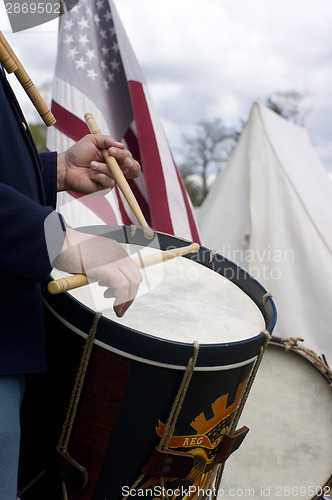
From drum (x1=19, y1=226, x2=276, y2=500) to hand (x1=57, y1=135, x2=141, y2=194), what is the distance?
295 mm

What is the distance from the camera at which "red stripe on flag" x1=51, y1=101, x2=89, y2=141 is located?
2.12 metres

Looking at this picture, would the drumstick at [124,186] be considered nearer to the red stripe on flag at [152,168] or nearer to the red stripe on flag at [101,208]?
the red stripe on flag at [101,208]

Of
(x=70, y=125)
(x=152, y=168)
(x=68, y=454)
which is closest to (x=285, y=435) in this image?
(x=68, y=454)

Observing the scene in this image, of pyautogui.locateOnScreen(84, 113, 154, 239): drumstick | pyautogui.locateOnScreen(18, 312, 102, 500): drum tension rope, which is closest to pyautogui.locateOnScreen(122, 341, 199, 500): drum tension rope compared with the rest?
pyautogui.locateOnScreen(18, 312, 102, 500): drum tension rope

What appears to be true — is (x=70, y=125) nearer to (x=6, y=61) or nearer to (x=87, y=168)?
(x=87, y=168)

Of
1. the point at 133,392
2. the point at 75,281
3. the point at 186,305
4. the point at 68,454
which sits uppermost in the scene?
the point at 75,281

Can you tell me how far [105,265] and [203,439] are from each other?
48 cm

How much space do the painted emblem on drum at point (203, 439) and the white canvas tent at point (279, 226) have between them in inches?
56.6

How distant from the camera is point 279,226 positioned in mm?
2510

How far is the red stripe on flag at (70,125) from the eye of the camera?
83.4 inches

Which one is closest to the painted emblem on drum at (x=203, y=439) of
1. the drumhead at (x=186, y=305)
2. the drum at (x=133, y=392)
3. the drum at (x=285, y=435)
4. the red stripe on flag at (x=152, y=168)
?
the drum at (x=133, y=392)

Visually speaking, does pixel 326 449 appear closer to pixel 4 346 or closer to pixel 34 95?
pixel 4 346

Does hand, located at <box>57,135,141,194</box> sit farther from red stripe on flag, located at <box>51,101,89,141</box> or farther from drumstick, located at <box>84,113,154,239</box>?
red stripe on flag, located at <box>51,101,89,141</box>

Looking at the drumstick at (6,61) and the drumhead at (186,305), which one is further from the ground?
the drumstick at (6,61)
